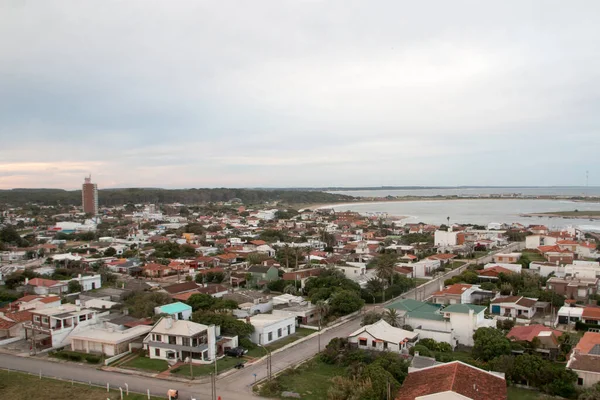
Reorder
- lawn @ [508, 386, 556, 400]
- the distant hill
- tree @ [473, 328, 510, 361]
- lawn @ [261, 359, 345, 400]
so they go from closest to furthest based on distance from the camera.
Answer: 1. lawn @ [508, 386, 556, 400]
2. lawn @ [261, 359, 345, 400]
3. tree @ [473, 328, 510, 361]
4. the distant hill

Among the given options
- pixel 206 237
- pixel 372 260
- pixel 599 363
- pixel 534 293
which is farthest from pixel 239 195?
pixel 599 363

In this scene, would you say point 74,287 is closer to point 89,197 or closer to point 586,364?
point 586,364

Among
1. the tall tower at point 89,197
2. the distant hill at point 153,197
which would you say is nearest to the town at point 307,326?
the tall tower at point 89,197

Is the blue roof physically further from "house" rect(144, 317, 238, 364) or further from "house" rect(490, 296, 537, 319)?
"house" rect(490, 296, 537, 319)

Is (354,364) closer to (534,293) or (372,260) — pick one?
(534,293)

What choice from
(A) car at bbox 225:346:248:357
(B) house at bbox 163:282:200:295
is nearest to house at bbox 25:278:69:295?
(B) house at bbox 163:282:200:295
